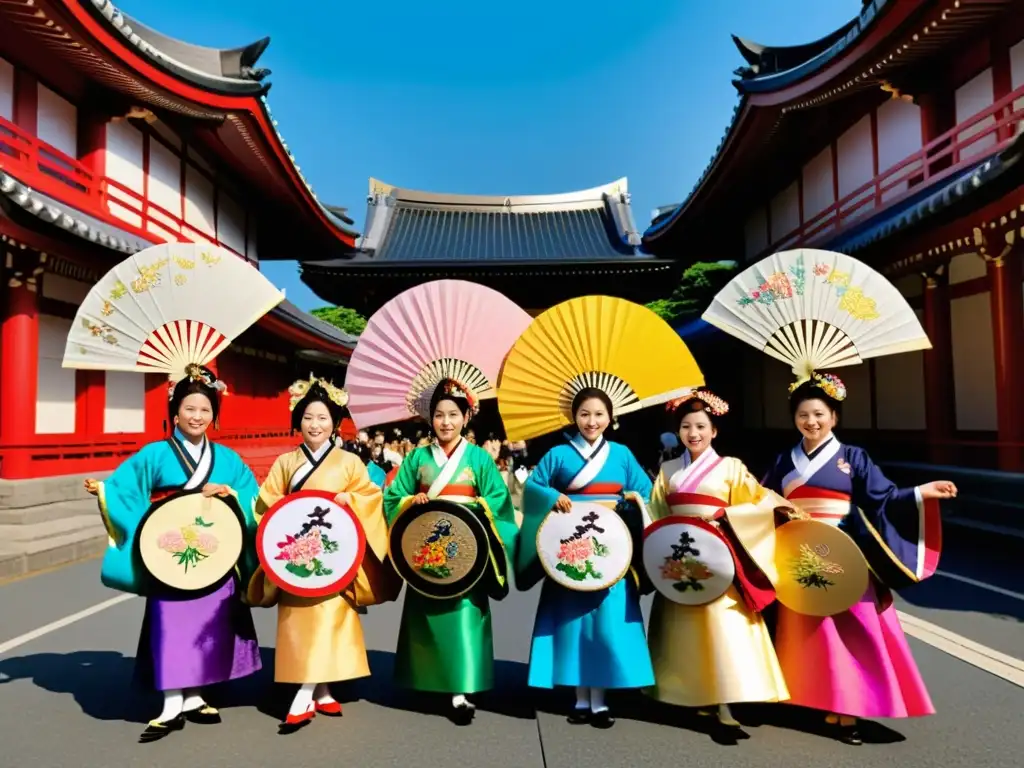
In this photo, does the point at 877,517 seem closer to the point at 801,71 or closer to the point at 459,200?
the point at 801,71

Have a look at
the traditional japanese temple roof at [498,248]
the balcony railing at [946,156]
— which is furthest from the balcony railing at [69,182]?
the balcony railing at [946,156]

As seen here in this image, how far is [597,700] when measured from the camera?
10.1 ft

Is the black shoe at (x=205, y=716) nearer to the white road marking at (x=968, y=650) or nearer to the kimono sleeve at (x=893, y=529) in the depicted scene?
the kimono sleeve at (x=893, y=529)

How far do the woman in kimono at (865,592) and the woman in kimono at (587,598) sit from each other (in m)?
0.69

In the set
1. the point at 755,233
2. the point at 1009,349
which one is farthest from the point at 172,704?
the point at 755,233

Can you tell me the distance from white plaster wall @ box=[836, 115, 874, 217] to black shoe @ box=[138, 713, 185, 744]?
10.4 meters

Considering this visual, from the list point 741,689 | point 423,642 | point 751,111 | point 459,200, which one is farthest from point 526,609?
point 459,200

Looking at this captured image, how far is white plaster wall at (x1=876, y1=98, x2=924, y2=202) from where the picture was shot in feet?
30.6

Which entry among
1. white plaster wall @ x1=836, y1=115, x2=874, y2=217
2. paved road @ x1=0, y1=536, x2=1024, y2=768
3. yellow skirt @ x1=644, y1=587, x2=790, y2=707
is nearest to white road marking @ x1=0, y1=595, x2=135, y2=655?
paved road @ x1=0, y1=536, x2=1024, y2=768

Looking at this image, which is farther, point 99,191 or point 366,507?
point 99,191

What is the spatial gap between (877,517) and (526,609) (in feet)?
9.84

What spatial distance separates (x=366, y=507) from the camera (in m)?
3.25

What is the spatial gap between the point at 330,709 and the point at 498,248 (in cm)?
1485

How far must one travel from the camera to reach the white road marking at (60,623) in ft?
14.0
